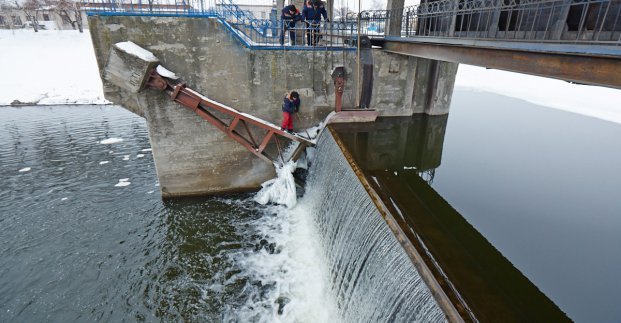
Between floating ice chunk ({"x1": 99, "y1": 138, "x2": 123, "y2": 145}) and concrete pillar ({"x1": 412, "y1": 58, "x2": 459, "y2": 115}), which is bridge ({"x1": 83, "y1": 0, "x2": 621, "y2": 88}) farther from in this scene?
floating ice chunk ({"x1": 99, "y1": 138, "x2": 123, "y2": 145})

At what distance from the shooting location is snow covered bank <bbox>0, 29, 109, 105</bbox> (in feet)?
85.1

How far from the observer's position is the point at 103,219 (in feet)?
33.8

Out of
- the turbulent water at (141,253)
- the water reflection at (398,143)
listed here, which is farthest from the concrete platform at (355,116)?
the turbulent water at (141,253)

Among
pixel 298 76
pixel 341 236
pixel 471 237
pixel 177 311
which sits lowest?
pixel 177 311

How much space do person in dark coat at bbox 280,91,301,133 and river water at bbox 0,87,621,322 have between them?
2.50 metres

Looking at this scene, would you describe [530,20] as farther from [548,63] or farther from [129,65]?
[129,65]

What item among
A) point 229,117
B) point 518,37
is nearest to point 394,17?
point 518,37

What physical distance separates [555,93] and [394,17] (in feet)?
52.3

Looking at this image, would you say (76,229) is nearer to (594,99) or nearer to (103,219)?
(103,219)

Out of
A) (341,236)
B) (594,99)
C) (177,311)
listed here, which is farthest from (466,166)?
(594,99)

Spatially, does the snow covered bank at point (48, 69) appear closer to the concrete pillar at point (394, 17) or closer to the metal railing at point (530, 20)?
the concrete pillar at point (394, 17)

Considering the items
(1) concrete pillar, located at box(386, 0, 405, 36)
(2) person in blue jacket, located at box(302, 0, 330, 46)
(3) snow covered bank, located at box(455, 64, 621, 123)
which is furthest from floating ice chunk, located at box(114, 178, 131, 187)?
(3) snow covered bank, located at box(455, 64, 621, 123)

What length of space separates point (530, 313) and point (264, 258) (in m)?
5.96

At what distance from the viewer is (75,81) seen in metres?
29.1
